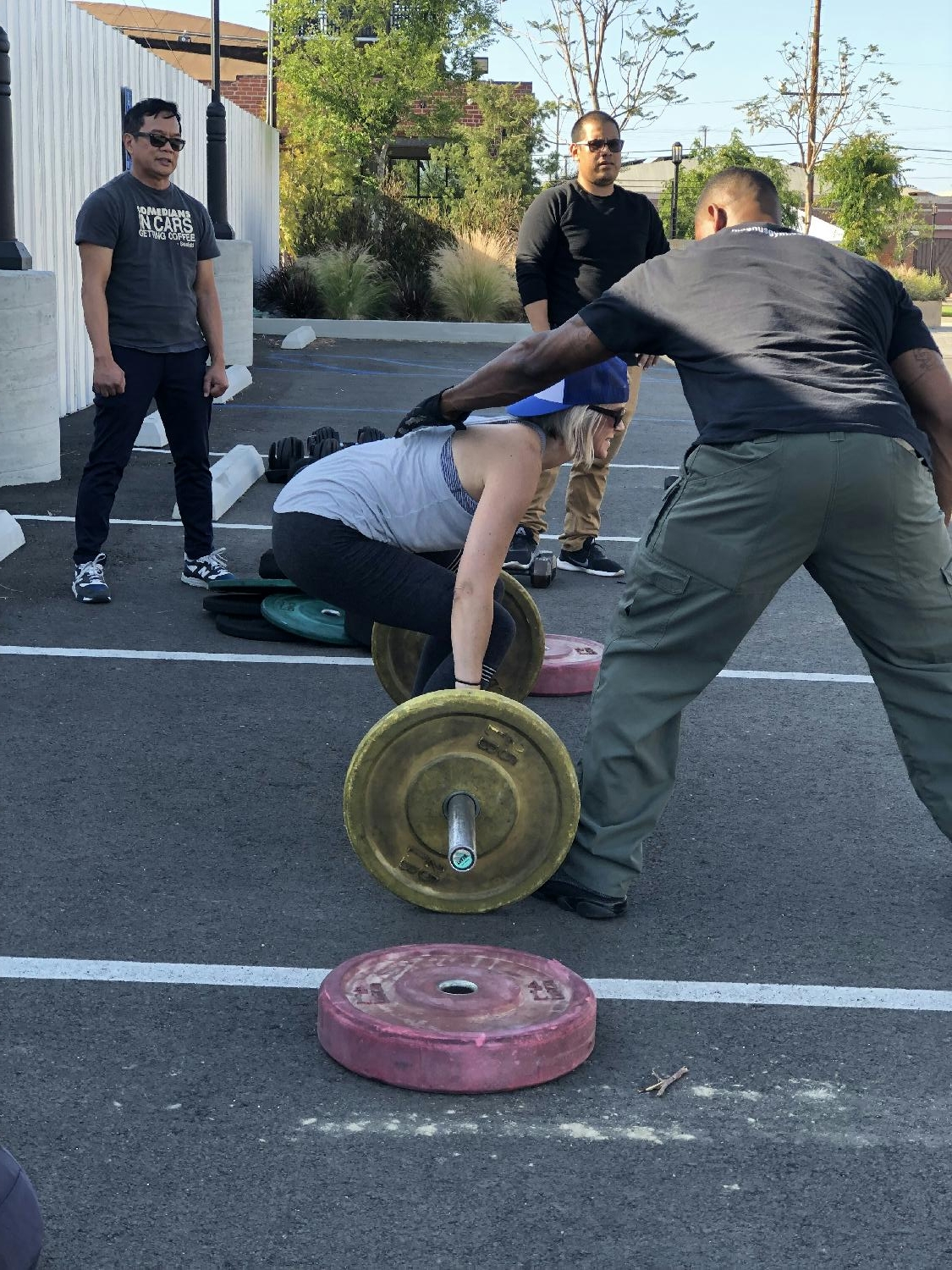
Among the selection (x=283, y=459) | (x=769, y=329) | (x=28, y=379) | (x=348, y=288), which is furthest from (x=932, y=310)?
(x=769, y=329)

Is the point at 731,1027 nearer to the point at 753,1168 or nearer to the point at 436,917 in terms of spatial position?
the point at 753,1168

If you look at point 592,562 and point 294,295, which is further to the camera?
point 294,295

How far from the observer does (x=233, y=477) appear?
376 inches

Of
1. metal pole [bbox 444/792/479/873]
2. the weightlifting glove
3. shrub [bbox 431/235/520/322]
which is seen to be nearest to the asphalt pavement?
metal pole [bbox 444/792/479/873]

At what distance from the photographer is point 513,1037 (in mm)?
2959

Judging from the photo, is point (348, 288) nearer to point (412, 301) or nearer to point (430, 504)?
point (412, 301)

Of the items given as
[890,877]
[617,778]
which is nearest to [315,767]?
[617,778]

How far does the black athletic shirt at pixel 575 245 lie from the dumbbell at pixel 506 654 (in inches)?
107

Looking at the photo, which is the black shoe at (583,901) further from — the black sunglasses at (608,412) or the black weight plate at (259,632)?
the black weight plate at (259,632)

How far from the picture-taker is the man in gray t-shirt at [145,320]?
6.53 metres

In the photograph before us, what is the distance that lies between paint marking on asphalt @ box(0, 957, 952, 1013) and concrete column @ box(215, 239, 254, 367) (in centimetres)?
1358

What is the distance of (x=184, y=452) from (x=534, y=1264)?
508 centimetres

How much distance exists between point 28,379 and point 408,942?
6773mm

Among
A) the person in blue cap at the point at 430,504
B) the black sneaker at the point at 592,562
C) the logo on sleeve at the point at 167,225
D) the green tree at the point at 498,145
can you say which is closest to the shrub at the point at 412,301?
the green tree at the point at 498,145
